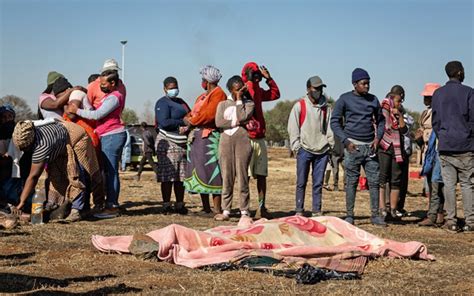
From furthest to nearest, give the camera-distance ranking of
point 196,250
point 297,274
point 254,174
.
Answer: point 254,174, point 196,250, point 297,274

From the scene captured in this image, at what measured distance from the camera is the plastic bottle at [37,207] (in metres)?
9.85

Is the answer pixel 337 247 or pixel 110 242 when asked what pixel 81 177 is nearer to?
pixel 110 242

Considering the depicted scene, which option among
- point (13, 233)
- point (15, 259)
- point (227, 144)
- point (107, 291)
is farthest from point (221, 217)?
point (107, 291)

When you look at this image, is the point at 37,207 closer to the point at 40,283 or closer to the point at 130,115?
the point at 40,283

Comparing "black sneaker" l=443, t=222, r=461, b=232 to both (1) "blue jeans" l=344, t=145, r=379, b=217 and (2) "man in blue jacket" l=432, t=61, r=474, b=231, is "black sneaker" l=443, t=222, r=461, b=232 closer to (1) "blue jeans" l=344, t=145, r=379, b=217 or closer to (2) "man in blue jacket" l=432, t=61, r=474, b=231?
(2) "man in blue jacket" l=432, t=61, r=474, b=231

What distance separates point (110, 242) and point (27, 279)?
1.63 metres

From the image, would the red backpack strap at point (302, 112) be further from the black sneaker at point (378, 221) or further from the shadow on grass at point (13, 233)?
the shadow on grass at point (13, 233)

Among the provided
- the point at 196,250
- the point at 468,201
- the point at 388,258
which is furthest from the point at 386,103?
the point at 196,250

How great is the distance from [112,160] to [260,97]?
2.24 meters

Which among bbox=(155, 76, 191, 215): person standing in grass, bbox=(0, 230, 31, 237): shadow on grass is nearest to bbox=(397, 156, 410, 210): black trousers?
bbox=(155, 76, 191, 215): person standing in grass

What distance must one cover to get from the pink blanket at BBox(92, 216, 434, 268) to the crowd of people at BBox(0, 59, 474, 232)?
268 cm

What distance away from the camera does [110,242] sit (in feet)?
25.4

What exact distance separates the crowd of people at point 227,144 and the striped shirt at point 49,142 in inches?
0.6

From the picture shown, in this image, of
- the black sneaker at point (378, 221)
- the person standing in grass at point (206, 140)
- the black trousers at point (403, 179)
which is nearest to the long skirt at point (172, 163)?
the person standing in grass at point (206, 140)
